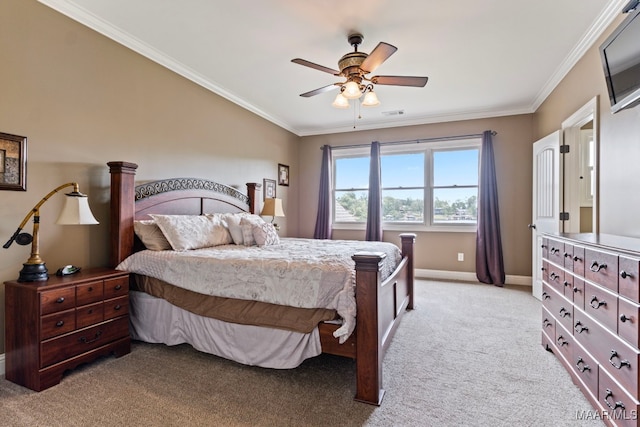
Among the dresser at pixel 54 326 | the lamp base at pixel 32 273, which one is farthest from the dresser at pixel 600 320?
the lamp base at pixel 32 273

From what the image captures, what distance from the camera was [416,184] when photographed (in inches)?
216

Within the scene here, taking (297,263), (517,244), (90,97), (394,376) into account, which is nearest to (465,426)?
(394,376)

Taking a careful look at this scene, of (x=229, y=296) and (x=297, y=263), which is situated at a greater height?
(x=297, y=263)

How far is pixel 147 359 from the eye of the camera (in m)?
2.36

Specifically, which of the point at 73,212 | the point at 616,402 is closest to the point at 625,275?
the point at 616,402

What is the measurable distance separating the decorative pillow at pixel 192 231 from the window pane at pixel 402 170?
338 centimetres

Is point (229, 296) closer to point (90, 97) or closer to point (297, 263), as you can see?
point (297, 263)

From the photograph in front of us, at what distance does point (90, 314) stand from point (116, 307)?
0.63 ft

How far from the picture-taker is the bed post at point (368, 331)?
5.93ft

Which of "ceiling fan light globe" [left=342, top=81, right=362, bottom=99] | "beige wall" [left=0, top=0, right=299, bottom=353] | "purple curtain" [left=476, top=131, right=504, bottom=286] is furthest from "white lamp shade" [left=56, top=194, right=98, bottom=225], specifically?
"purple curtain" [left=476, top=131, right=504, bottom=286]

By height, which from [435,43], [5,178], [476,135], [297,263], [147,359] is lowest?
[147,359]

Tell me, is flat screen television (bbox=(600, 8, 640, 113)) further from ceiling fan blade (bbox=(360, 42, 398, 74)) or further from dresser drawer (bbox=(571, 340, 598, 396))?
dresser drawer (bbox=(571, 340, 598, 396))

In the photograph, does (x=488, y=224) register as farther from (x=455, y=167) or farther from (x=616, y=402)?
(x=616, y=402)

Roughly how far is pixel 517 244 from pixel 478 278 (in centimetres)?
81
